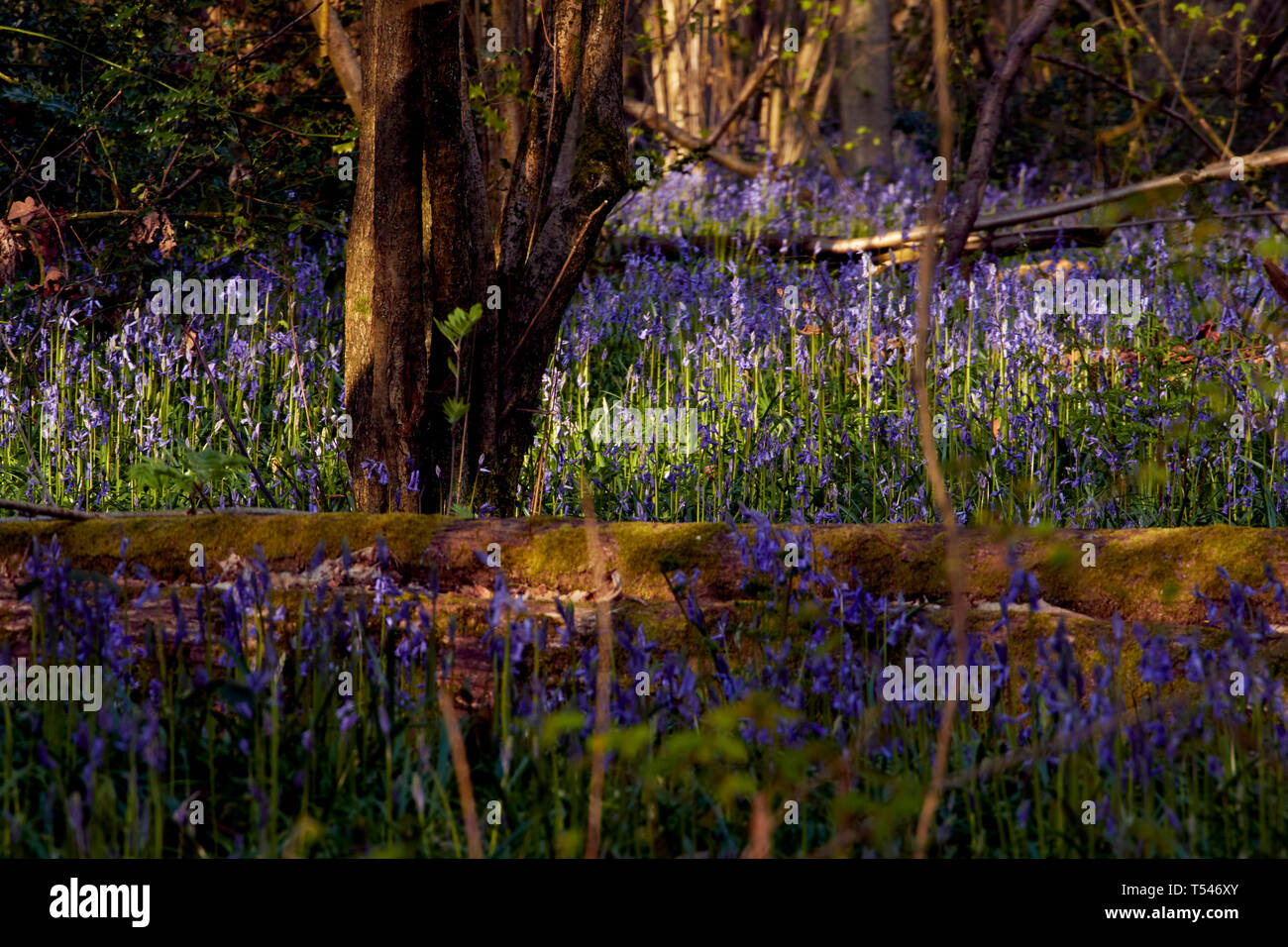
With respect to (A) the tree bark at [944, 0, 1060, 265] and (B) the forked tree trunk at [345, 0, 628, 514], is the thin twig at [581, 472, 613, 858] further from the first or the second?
A: (A) the tree bark at [944, 0, 1060, 265]

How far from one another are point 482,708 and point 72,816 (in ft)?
4.01

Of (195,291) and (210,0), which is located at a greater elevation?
(210,0)

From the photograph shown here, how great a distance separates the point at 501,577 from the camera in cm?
280

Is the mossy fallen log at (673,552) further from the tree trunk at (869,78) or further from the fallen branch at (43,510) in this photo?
the tree trunk at (869,78)

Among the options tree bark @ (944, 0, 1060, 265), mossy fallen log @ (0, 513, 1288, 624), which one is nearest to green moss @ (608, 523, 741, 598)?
mossy fallen log @ (0, 513, 1288, 624)

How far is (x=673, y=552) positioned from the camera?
3.38m

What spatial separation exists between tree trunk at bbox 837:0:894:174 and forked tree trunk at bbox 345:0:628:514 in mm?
8773

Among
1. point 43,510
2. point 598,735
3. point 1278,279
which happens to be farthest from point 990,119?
point 598,735

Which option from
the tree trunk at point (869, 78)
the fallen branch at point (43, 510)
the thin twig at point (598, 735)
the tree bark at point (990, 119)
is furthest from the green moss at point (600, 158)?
the tree trunk at point (869, 78)

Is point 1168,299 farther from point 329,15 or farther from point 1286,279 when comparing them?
point 329,15

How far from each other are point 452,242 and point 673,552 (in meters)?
1.56

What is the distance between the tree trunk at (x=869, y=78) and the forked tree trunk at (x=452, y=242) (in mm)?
8773

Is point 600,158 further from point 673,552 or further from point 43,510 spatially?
point 43,510
